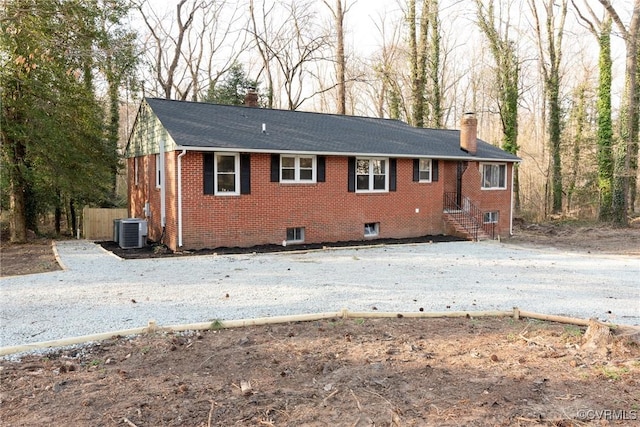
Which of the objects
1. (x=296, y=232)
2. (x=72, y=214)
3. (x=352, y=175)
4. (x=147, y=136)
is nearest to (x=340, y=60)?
(x=352, y=175)

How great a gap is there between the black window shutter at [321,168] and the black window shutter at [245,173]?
7.88 feet

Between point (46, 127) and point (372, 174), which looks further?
point (372, 174)

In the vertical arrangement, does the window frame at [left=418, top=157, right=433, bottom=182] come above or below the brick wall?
above

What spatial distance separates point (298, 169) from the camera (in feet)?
47.2

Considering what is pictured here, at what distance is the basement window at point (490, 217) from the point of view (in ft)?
62.7

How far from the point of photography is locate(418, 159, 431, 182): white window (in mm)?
17016

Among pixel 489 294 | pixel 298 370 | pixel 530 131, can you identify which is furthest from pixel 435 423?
pixel 530 131

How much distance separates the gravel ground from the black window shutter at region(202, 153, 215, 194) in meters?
2.13

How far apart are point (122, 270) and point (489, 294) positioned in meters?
7.59

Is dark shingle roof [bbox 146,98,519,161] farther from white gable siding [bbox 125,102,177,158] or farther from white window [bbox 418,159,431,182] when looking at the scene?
white window [bbox 418,159,431,182]

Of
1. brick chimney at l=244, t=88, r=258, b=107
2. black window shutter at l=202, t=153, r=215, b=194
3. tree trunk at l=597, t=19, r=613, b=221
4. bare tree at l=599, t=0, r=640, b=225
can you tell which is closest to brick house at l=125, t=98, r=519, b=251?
black window shutter at l=202, t=153, r=215, b=194

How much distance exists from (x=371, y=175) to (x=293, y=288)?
855 centimetres

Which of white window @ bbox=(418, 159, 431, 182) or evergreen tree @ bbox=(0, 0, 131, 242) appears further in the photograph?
white window @ bbox=(418, 159, 431, 182)

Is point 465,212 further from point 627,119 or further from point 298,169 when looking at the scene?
point 627,119
